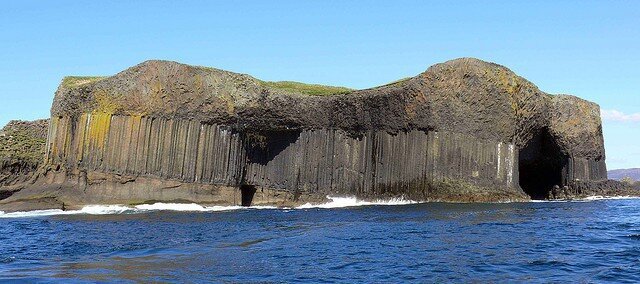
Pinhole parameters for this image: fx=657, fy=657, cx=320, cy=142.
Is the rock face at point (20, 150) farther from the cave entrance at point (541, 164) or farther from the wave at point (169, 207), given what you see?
the cave entrance at point (541, 164)

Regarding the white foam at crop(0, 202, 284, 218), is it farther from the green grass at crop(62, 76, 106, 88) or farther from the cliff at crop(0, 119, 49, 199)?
the green grass at crop(62, 76, 106, 88)

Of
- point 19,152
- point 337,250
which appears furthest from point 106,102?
point 337,250

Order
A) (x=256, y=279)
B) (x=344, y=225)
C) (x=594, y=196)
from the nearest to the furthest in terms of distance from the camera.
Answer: (x=256, y=279) < (x=344, y=225) < (x=594, y=196)

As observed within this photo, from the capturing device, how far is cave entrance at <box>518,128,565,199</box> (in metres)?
48.4

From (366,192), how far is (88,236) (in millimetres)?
23672

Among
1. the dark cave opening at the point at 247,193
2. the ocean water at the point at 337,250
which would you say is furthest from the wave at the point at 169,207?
the ocean water at the point at 337,250

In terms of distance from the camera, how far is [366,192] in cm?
4369

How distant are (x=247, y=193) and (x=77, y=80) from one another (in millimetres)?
14615

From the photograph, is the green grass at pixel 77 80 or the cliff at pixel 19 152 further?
the green grass at pixel 77 80

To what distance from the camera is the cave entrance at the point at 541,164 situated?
159 feet

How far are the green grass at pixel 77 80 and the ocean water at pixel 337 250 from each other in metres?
19.0

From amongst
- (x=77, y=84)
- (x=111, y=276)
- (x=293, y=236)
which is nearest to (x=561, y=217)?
(x=293, y=236)

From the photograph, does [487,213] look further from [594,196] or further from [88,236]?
[594,196]

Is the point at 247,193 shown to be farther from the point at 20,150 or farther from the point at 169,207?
the point at 20,150
